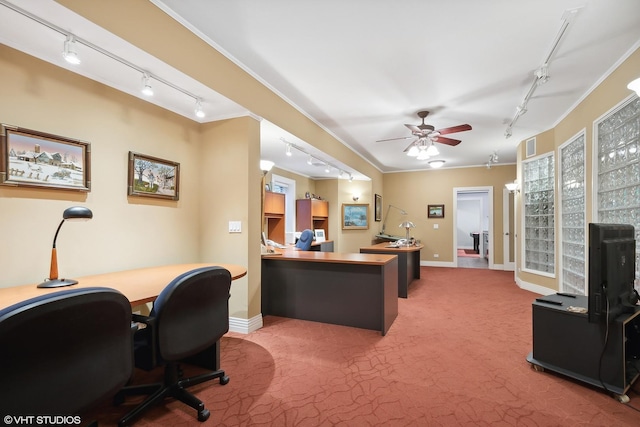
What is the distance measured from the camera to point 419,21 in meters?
2.22

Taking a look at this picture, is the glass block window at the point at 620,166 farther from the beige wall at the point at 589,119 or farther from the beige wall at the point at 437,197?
the beige wall at the point at 437,197

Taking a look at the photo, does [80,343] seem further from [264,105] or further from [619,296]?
[619,296]

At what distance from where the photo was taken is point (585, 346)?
2053 millimetres

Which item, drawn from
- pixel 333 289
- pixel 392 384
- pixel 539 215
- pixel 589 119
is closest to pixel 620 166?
pixel 589 119

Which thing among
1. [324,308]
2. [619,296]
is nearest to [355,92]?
[324,308]

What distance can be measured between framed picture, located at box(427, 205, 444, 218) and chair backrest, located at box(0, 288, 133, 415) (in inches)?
303

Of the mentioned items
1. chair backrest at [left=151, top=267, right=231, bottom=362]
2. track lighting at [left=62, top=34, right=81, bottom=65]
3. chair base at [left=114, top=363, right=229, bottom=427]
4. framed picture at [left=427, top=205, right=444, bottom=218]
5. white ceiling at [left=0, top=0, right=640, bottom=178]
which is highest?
white ceiling at [left=0, top=0, right=640, bottom=178]

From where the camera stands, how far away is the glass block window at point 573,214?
143 inches

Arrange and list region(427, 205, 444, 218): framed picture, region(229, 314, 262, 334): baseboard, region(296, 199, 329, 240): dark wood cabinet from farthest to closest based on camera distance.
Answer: region(427, 205, 444, 218): framed picture, region(296, 199, 329, 240): dark wood cabinet, region(229, 314, 262, 334): baseboard

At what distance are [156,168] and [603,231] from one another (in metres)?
3.65

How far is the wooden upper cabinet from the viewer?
521 cm

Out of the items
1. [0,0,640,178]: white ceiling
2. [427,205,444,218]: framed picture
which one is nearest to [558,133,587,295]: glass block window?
[0,0,640,178]: white ceiling

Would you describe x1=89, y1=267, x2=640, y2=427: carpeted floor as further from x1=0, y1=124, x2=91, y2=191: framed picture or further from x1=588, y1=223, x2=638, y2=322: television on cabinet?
x1=0, y1=124, x2=91, y2=191: framed picture

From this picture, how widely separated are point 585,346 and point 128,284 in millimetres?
3226
